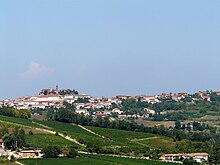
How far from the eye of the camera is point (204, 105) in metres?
158

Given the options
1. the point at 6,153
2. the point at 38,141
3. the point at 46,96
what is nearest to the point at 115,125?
the point at 38,141

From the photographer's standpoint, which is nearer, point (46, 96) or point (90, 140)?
point (90, 140)

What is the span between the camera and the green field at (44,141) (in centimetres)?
7606

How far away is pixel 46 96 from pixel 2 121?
91.3 meters

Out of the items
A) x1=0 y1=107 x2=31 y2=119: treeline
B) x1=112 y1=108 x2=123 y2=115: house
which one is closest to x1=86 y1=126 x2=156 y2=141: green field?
x1=0 y1=107 x2=31 y2=119: treeline

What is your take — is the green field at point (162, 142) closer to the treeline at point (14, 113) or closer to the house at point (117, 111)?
the treeline at point (14, 113)

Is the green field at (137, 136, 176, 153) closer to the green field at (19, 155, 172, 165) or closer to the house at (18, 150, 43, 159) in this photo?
the green field at (19, 155, 172, 165)

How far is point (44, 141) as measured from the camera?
79500 mm

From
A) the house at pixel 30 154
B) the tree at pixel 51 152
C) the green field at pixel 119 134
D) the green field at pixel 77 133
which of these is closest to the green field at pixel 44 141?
the green field at pixel 77 133

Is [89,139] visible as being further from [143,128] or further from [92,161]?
[143,128]

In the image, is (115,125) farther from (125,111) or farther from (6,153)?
(125,111)

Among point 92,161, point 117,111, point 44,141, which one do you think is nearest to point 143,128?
point 44,141

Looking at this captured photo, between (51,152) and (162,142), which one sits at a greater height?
(162,142)

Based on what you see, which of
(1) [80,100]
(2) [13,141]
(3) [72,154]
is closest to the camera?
(3) [72,154]
